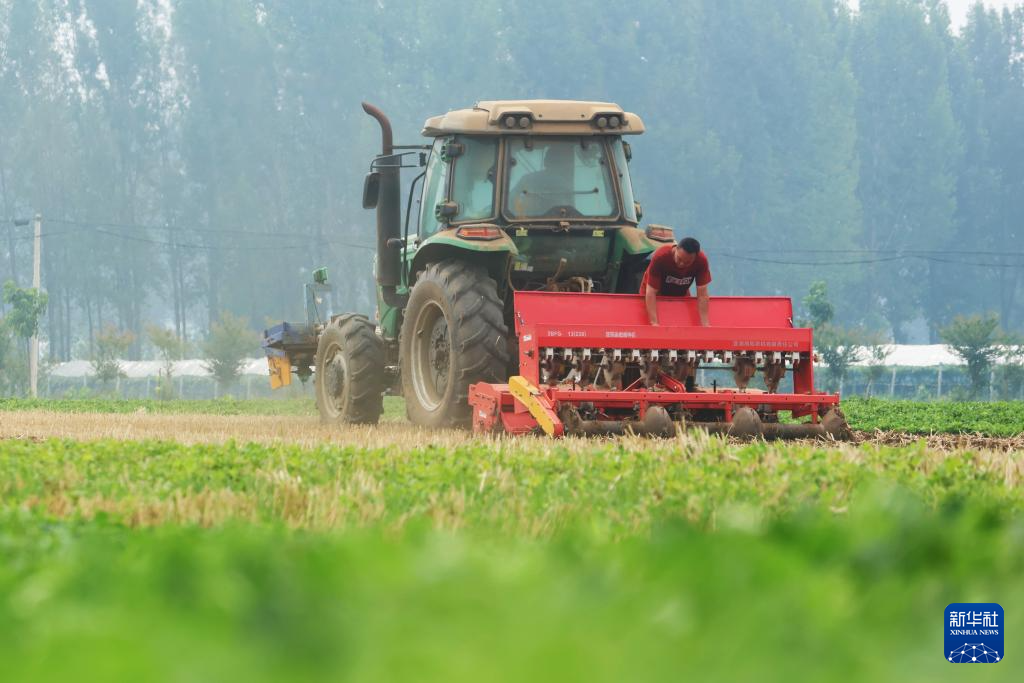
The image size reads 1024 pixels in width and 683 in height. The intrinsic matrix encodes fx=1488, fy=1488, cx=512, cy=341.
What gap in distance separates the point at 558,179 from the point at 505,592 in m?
11.3

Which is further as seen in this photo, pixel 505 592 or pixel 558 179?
pixel 558 179

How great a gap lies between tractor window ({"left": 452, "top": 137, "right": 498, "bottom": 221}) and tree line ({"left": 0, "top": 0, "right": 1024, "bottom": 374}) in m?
57.4

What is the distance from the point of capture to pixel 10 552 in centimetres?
424

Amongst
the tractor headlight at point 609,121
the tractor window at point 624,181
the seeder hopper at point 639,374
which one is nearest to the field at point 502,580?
the seeder hopper at point 639,374

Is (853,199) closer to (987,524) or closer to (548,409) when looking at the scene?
(548,409)

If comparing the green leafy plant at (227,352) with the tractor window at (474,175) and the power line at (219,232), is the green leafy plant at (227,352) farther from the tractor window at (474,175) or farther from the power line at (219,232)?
the tractor window at (474,175)

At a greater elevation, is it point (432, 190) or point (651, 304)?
point (432, 190)

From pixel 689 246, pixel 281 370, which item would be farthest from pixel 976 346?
pixel 689 246

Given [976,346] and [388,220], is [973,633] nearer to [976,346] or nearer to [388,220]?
[388,220]

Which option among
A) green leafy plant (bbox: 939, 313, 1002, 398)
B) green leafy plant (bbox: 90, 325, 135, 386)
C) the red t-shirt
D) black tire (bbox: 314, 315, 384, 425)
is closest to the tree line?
green leafy plant (bbox: 90, 325, 135, 386)

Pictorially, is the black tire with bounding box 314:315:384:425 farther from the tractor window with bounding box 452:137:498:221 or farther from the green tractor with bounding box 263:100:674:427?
the tractor window with bounding box 452:137:498:221

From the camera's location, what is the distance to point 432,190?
45.4 feet

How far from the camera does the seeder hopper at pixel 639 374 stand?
10.9m

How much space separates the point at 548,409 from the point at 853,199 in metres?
65.6
